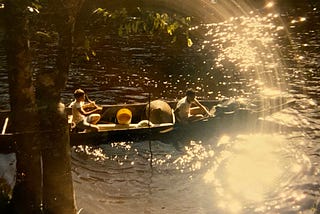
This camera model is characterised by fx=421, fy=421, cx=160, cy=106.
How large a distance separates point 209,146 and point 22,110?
10.9m

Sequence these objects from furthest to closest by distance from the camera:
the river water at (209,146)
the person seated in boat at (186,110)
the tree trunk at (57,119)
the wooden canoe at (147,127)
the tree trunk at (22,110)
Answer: the person seated in boat at (186,110) → the wooden canoe at (147,127) → the river water at (209,146) → the tree trunk at (57,119) → the tree trunk at (22,110)

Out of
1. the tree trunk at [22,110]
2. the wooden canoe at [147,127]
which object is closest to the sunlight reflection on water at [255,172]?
the wooden canoe at [147,127]

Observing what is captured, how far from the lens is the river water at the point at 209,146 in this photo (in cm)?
1377

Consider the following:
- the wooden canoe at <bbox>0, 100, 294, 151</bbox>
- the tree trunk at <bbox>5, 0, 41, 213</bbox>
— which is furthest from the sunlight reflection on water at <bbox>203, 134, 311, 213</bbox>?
the tree trunk at <bbox>5, 0, 41, 213</bbox>

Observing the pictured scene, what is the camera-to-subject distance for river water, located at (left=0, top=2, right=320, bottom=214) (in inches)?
542

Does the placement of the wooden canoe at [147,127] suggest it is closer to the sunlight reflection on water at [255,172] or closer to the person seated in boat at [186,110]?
the person seated in boat at [186,110]

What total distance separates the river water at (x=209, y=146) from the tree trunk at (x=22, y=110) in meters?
3.84

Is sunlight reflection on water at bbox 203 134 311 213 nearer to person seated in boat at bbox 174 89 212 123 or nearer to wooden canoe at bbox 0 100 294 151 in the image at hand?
wooden canoe at bbox 0 100 294 151

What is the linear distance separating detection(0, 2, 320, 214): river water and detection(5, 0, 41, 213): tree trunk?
12.6 ft

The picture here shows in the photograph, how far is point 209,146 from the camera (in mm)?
17875

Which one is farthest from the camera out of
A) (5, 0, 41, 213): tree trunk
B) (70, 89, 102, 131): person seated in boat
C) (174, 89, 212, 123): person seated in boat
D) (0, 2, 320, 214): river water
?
(174, 89, 212, 123): person seated in boat

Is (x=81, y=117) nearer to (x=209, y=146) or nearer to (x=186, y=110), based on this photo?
(x=186, y=110)

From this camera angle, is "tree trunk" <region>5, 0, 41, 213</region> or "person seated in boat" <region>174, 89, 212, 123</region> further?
"person seated in boat" <region>174, 89, 212, 123</region>

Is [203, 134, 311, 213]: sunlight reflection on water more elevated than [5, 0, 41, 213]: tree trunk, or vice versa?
[5, 0, 41, 213]: tree trunk
